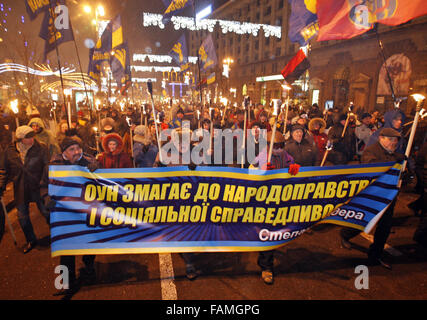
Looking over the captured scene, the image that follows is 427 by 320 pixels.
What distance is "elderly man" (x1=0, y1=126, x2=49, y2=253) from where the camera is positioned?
457cm

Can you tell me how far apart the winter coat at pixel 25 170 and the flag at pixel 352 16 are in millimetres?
6024

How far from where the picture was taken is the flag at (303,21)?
287 inches

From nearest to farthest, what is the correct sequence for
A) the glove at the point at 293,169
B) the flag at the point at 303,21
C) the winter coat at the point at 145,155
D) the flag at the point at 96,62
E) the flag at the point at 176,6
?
the glove at the point at 293,169
the winter coat at the point at 145,155
the flag at the point at 303,21
the flag at the point at 176,6
the flag at the point at 96,62

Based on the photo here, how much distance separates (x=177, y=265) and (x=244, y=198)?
1718 mm

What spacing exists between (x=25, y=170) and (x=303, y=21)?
7.50m

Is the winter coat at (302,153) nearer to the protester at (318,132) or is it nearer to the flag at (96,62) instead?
the protester at (318,132)

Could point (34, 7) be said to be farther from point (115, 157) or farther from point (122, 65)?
point (115, 157)

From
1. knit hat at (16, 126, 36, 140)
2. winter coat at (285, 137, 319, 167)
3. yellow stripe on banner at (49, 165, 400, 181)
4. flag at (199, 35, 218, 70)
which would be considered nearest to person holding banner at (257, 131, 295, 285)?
A: yellow stripe on banner at (49, 165, 400, 181)

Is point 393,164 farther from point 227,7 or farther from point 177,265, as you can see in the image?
point 227,7

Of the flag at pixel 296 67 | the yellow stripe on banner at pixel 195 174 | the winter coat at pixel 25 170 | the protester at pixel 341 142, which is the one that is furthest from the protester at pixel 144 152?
the protester at pixel 341 142

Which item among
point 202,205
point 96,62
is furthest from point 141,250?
point 96,62

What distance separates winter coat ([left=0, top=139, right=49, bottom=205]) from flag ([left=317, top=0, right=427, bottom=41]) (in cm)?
602

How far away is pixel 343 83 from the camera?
28125mm
